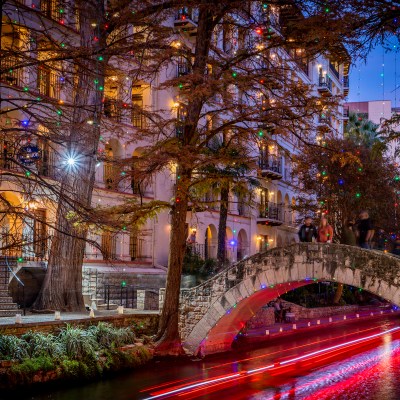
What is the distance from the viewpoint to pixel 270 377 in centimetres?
1891

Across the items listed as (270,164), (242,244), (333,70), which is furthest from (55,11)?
(333,70)

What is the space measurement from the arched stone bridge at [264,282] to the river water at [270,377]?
3.55 feet

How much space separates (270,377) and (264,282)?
339 centimetres

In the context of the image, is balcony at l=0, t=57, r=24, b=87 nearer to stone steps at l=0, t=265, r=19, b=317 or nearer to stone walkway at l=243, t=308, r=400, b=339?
stone steps at l=0, t=265, r=19, b=317

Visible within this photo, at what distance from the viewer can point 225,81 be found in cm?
1934

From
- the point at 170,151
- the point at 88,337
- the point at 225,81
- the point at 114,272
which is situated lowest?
the point at 88,337

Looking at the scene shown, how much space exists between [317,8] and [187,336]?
13.1 metres

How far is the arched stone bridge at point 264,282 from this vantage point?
18.4 meters

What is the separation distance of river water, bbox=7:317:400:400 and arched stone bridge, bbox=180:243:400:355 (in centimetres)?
108

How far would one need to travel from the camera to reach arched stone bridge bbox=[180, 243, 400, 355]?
1841cm

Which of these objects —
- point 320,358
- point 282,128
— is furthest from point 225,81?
point 320,358

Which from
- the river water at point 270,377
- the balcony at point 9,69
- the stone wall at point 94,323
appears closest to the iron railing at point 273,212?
the river water at point 270,377

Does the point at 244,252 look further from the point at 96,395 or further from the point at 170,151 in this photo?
the point at 96,395

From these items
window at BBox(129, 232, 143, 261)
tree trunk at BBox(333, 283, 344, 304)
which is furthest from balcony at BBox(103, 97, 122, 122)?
tree trunk at BBox(333, 283, 344, 304)
